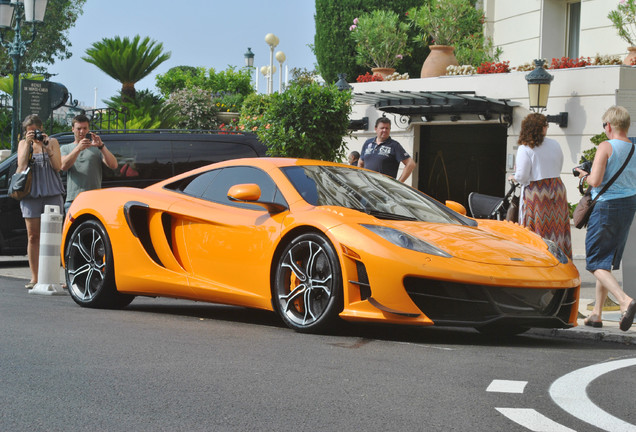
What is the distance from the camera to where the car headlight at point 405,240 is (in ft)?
20.7

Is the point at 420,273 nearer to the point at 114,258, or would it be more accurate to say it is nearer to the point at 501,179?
the point at 114,258

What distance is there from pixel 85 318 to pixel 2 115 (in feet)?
58.5

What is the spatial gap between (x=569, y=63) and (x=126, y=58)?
15199 millimetres

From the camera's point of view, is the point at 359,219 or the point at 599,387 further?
the point at 359,219

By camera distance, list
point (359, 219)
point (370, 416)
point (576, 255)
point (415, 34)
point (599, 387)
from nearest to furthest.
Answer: point (370, 416) < point (599, 387) < point (359, 219) < point (576, 255) < point (415, 34)

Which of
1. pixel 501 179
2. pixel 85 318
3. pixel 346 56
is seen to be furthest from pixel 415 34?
pixel 85 318

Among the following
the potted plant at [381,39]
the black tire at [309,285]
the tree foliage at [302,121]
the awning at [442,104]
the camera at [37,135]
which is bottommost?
the black tire at [309,285]

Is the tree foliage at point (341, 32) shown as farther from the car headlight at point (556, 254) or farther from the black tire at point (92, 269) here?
the car headlight at point (556, 254)

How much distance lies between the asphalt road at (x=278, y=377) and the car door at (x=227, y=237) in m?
0.28

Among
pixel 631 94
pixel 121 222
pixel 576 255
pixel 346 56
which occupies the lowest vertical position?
pixel 576 255

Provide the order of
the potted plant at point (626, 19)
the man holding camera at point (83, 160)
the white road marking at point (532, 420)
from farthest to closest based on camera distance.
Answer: the potted plant at point (626, 19), the man holding camera at point (83, 160), the white road marking at point (532, 420)

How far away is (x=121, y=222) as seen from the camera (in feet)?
Result: 25.9

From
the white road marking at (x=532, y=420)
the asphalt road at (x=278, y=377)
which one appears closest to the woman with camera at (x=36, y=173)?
the asphalt road at (x=278, y=377)

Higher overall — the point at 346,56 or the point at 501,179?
the point at 346,56
